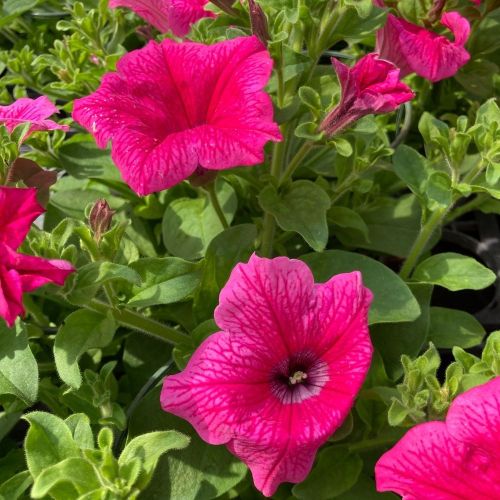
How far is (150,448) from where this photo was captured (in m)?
0.77

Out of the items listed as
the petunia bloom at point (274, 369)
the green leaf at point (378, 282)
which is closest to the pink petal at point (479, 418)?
the petunia bloom at point (274, 369)

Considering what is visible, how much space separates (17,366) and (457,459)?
1.79 feet

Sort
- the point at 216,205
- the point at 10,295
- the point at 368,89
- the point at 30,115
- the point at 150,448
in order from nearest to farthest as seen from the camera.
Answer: the point at 10,295, the point at 150,448, the point at 368,89, the point at 30,115, the point at 216,205

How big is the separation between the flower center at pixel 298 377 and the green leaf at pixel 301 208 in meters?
0.20

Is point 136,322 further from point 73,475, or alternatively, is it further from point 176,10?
point 176,10

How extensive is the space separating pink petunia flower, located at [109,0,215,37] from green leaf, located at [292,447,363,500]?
29.0 inches

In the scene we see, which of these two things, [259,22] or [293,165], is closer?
[259,22]

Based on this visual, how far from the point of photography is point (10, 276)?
2.13ft

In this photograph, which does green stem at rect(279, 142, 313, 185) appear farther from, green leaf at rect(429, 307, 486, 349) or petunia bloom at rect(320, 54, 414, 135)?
green leaf at rect(429, 307, 486, 349)

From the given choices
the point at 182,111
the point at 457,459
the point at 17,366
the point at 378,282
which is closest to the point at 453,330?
the point at 378,282

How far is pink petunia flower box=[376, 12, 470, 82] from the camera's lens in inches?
44.4

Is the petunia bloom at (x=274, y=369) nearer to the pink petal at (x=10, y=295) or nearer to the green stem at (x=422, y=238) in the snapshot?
the pink petal at (x=10, y=295)

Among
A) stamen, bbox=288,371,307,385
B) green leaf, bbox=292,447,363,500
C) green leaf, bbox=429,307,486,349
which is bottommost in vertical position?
green leaf, bbox=292,447,363,500

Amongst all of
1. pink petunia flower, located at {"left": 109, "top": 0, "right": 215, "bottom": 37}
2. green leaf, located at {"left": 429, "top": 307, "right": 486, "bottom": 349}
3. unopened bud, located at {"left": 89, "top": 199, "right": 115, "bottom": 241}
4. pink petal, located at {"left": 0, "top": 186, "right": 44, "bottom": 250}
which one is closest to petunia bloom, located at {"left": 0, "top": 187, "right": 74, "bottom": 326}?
pink petal, located at {"left": 0, "top": 186, "right": 44, "bottom": 250}
